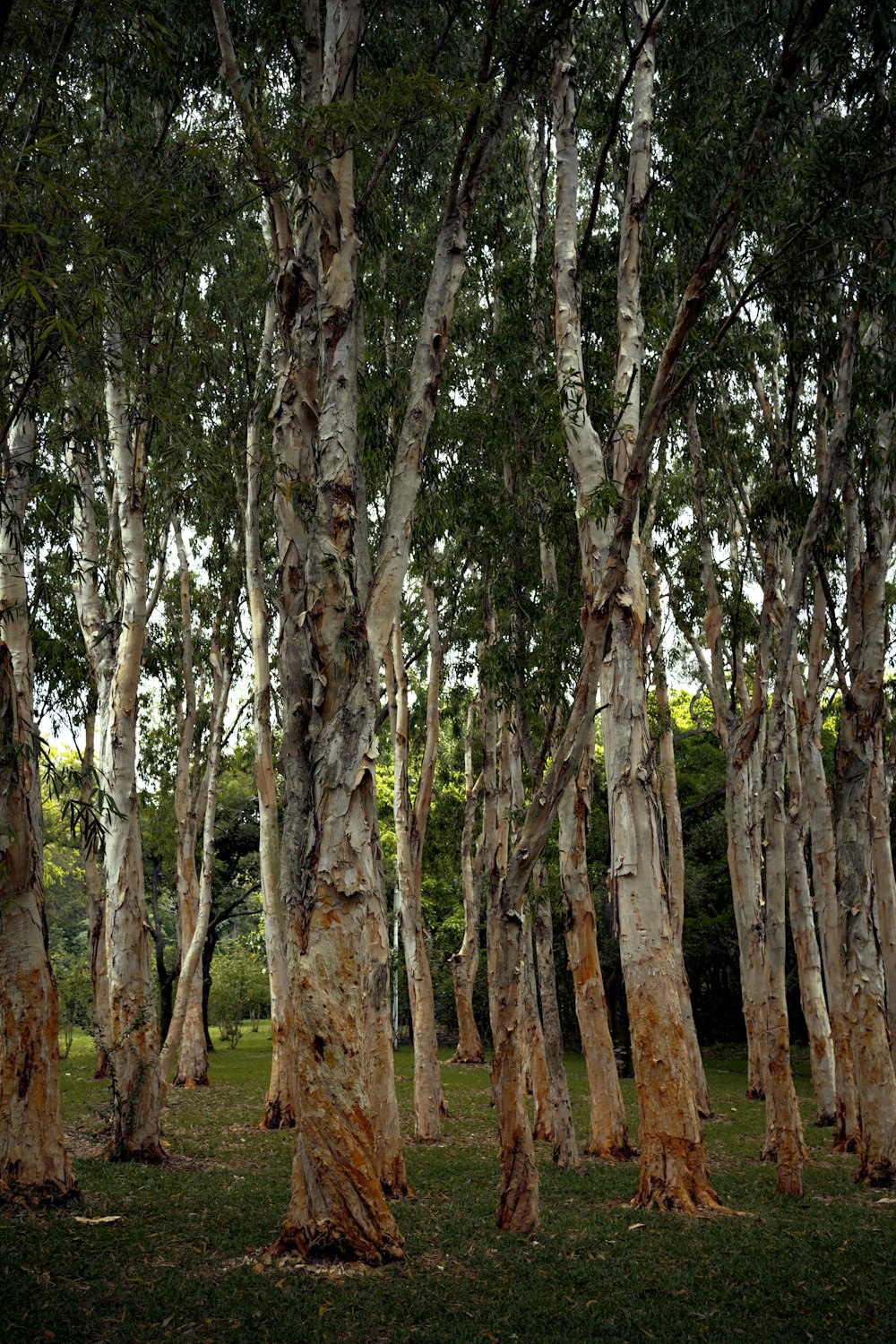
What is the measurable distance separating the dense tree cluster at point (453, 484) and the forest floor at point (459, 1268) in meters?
0.45

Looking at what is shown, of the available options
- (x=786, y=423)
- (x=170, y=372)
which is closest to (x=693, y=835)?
(x=786, y=423)

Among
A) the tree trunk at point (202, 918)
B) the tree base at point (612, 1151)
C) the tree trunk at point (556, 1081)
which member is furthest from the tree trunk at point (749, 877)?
the tree trunk at point (202, 918)

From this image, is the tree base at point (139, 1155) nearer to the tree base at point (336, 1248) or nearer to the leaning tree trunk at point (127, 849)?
the leaning tree trunk at point (127, 849)

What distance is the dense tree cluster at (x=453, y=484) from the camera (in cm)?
710

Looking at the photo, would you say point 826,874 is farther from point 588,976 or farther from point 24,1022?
point 24,1022

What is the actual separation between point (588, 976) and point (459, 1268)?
5.82 meters

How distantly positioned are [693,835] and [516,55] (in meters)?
22.1

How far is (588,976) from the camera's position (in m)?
12.1

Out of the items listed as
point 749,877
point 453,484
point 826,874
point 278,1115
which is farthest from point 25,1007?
point 826,874

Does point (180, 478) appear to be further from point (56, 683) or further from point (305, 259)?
point (305, 259)

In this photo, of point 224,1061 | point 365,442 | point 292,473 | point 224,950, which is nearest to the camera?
point 292,473

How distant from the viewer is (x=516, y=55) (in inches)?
352

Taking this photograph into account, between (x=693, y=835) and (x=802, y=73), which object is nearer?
(x=802, y=73)

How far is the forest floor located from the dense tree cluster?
0.45 metres
